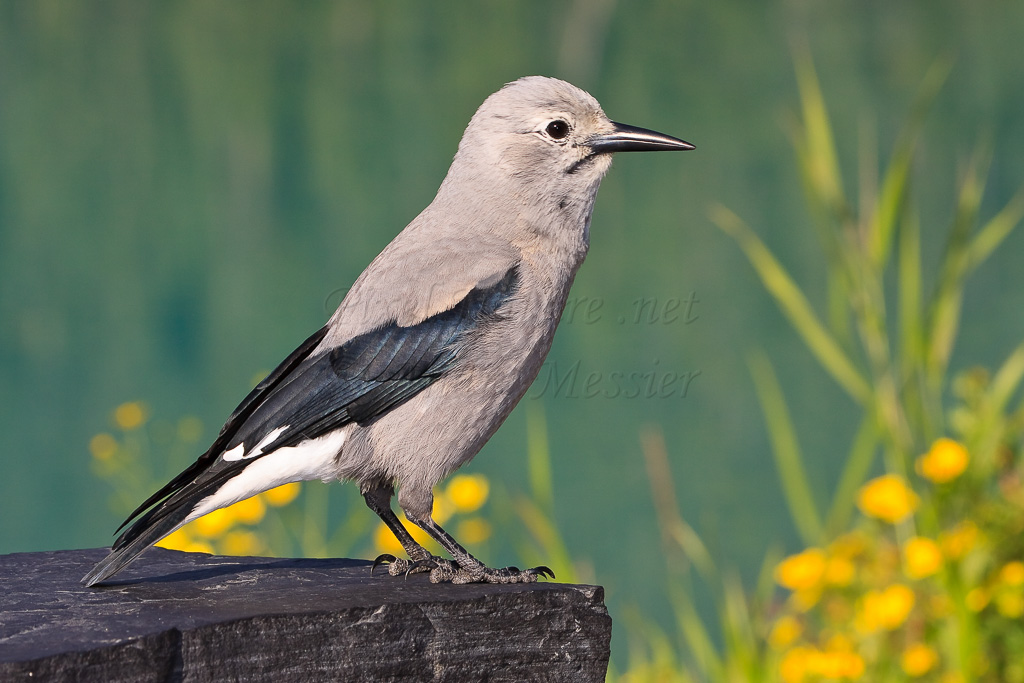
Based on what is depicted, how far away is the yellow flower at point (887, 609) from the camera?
11.8ft

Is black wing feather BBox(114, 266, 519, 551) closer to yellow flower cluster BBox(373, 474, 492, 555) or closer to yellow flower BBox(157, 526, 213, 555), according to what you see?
yellow flower cluster BBox(373, 474, 492, 555)

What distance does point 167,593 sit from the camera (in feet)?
8.33

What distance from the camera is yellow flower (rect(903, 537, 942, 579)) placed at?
3531 millimetres

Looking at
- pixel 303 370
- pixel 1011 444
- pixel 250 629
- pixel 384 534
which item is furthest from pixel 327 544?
pixel 1011 444

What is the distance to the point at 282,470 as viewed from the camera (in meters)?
2.61

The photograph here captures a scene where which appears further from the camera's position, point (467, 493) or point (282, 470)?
point (467, 493)

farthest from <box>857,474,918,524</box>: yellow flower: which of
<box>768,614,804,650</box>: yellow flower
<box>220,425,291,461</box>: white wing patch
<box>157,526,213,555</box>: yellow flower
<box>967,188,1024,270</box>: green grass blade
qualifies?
<box>157,526,213,555</box>: yellow flower

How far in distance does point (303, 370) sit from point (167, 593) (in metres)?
0.59

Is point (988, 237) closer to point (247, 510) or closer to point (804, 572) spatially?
point (804, 572)

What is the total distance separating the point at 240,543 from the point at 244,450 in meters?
1.91

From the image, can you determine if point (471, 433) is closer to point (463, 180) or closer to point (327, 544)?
point (463, 180)

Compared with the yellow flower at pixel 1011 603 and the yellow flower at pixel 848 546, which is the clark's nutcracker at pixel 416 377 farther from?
the yellow flower at pixel 1011 603

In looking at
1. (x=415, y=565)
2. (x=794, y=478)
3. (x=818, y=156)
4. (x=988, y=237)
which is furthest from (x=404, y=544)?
(x=988, y=237)

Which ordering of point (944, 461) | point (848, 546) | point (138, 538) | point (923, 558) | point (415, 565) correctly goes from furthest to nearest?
point (848, 546) → point (944, 461) → point (923, 558) → point (415, 565) → point (138, 538)
